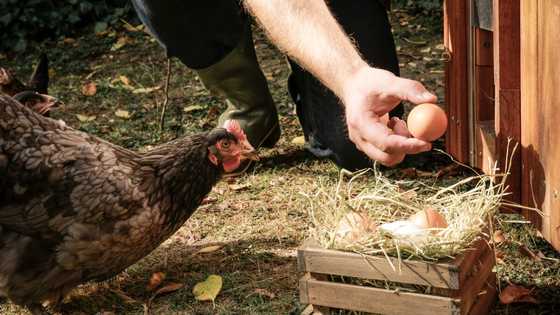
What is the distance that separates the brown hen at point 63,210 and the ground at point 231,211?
21 centimetres

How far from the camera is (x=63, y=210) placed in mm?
2574

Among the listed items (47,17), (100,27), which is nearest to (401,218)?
(100,27)

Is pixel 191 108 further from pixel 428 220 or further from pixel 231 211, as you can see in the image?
pixel 428 220

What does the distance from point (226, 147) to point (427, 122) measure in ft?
3.07

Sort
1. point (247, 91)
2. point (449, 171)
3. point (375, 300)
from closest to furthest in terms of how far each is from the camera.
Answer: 1. point (375, 300)
2. point (449, 171)
3. point (247, 91)

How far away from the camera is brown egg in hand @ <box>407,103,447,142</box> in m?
2.23

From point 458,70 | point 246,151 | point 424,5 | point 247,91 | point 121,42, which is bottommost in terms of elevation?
point 424,5

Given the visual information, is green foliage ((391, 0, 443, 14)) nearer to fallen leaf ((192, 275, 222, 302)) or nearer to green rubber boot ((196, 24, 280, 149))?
green rubber boot ((196, 24, 280, 149))

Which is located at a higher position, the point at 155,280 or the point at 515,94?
the point at 515,94

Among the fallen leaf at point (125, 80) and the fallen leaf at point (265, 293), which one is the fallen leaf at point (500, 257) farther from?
the fallen leaf at point (125, 80)

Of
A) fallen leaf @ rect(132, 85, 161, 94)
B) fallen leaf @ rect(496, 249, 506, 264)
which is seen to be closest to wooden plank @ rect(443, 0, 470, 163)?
fallen leaf @ rect(496, 249, 506, 264)

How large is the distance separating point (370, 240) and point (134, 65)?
5.13 metres

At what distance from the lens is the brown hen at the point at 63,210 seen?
257 centimetres

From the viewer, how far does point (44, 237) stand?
258 centimetres
